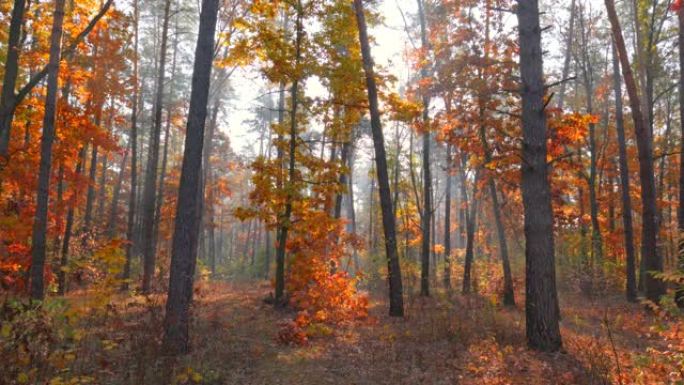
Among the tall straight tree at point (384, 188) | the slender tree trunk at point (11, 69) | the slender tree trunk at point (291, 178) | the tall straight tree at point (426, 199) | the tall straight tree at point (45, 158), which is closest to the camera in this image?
the tall straight tree at point (45, 158)

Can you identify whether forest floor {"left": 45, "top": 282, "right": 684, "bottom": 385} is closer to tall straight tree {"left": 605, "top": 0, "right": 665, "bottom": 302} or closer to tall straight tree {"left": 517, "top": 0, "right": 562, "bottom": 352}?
tall straight tree {"left": 517, "top": 0, "right": 562, "bottom": 352}

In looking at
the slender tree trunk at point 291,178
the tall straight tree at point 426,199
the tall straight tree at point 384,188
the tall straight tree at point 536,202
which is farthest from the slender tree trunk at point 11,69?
the tall straight tree at point 426,199

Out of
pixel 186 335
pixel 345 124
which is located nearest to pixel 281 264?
pixel 345 124

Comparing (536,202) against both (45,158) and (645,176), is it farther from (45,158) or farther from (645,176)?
(45,158)

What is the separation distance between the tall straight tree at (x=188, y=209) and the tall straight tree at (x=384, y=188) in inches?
201

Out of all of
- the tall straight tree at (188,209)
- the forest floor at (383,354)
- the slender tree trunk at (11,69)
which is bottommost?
the forest floor at (383,354)

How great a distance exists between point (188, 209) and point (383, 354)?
413 centimetres

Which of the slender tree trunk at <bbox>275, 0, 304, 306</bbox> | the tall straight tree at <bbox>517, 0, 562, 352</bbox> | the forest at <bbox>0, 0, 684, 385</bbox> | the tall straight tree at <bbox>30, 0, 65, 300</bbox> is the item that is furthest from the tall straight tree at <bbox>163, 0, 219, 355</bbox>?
the tall straight tree at <bbox>517, 0, 562, 352</bbox>

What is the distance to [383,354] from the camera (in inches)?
299

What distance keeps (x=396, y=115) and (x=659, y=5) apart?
11.0 metres

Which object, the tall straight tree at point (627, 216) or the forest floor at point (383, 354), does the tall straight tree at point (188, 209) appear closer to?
the forest floor at point (383, 354)

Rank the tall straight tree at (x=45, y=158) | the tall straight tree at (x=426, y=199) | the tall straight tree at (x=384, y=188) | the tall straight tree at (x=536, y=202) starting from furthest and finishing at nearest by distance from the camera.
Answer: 1. the tall straight tree at (x=426, y=199)
2. the tall straight tree at (x=384, y=188)
3. the tall straight tree at (x=45, y=158)
4. the tall straight tree at (x=536, y=202)

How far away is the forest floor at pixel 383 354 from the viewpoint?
579 centimetres

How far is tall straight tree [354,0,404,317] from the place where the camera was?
36.4 feet
